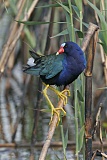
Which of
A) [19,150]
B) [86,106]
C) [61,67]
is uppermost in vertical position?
[61,67]

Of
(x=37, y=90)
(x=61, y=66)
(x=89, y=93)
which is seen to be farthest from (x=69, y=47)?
(x=37, y=90)

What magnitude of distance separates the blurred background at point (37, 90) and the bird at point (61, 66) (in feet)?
0.21

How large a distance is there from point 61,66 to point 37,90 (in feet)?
5.97

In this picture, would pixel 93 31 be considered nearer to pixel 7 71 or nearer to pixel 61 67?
pixel 61 67

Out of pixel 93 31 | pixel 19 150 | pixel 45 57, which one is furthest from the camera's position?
pixel 19 150

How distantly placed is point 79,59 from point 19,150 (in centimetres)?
146

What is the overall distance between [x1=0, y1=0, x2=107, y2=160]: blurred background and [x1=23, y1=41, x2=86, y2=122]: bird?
0.07 meters

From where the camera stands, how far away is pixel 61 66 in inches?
120

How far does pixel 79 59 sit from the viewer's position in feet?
9.58

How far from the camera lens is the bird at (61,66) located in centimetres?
291

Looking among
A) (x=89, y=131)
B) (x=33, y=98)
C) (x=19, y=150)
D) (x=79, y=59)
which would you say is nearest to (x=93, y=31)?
(x=79, y=59)

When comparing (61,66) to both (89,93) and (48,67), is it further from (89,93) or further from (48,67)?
(89,93)

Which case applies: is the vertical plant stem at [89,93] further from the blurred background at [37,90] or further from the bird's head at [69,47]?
the bird's head at [69,47]

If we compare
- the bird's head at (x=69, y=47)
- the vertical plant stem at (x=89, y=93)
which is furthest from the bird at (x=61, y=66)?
the vertical plant stem at (x=89, y=93)
